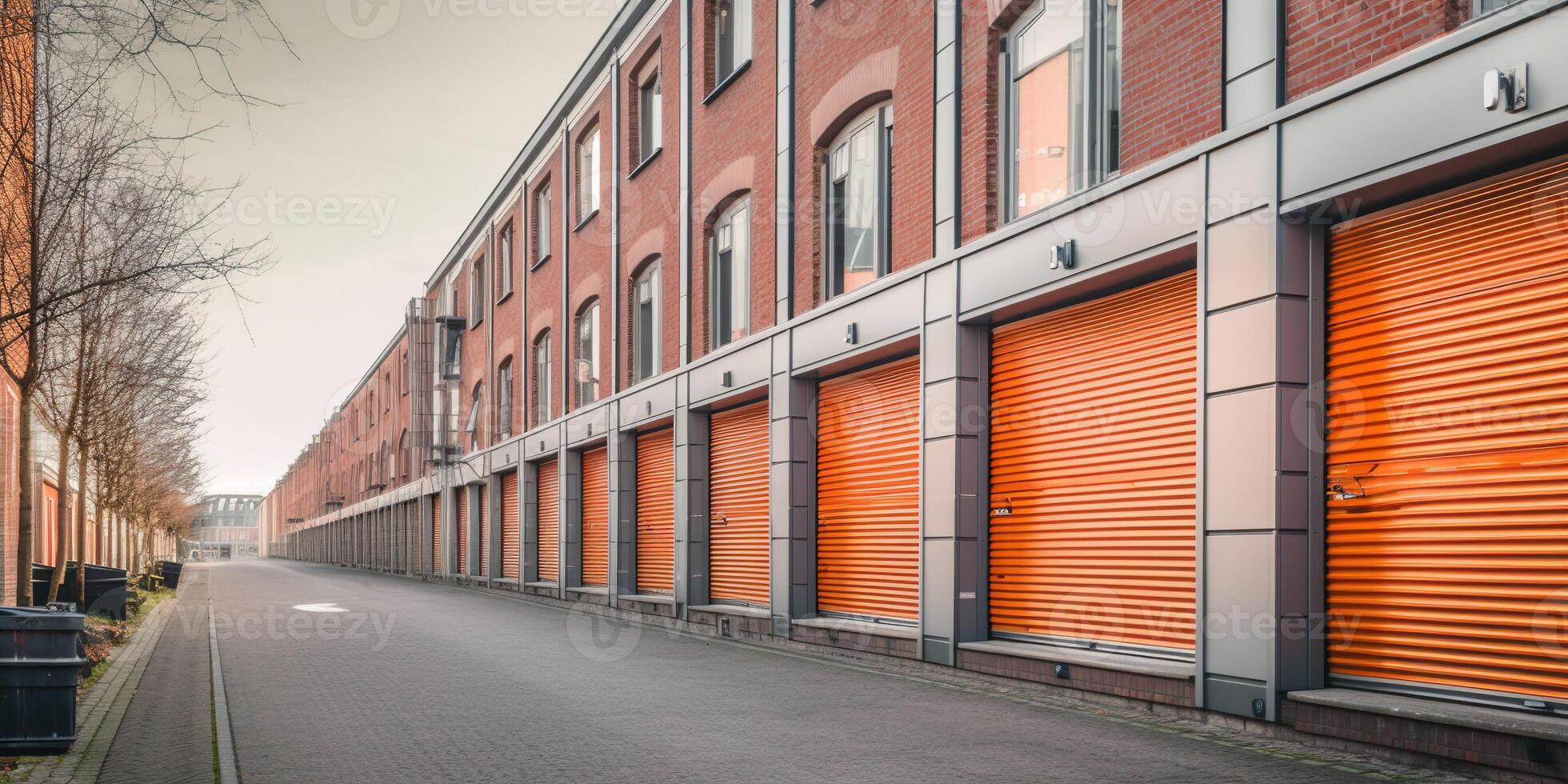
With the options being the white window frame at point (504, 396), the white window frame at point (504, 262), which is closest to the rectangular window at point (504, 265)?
the white window frame at point (504, 262)

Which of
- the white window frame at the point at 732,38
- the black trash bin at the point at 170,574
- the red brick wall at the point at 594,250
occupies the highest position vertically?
the white window frame at the point at 732,38

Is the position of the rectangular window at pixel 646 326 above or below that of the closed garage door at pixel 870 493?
above

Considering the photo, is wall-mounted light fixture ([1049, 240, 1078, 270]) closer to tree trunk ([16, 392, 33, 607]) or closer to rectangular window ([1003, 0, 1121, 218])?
rectangular window ([1003, 0, 1121, 218])

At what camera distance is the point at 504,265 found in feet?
110

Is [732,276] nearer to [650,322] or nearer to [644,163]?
[650,322]

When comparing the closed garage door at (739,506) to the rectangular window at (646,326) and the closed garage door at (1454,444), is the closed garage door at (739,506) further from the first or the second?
the closed garage door at (1454,444)

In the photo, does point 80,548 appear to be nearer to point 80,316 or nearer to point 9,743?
point 80,316

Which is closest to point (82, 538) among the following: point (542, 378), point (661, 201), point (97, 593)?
point (97, 593)

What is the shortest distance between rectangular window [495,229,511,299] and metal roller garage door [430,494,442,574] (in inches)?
380

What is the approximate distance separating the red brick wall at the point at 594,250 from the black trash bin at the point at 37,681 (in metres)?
15.8

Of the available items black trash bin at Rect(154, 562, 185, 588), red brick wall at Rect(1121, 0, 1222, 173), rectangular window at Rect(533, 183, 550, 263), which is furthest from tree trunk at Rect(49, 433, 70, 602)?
black trash bin at Rect(154, 562, 185, 588)

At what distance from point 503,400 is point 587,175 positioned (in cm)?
901

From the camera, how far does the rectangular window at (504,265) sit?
32938 mm

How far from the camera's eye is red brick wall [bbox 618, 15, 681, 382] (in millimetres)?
19781
